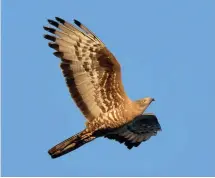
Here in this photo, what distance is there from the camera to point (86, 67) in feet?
70.8

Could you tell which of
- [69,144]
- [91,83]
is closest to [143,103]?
[91,83]

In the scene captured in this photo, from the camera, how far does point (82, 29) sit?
21.3 metres

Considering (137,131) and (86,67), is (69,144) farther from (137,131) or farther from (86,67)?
(137,131)

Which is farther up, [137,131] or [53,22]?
[53,22]

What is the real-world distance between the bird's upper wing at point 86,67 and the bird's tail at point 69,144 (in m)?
0.51

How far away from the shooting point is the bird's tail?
21312 mm

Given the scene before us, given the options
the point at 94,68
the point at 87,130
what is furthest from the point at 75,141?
the point at 94,68

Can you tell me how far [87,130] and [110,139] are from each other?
1874mm

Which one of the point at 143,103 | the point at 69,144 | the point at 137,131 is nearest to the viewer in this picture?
the point at 69,144

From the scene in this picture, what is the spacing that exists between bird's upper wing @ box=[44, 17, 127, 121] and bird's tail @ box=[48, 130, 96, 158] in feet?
1.67

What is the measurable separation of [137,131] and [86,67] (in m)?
2.96

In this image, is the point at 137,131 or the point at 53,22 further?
the point at 137,131

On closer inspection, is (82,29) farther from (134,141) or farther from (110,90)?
(134,141)

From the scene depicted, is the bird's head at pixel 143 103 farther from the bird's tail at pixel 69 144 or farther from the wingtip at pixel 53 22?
the wingtip at pixel 53 22
